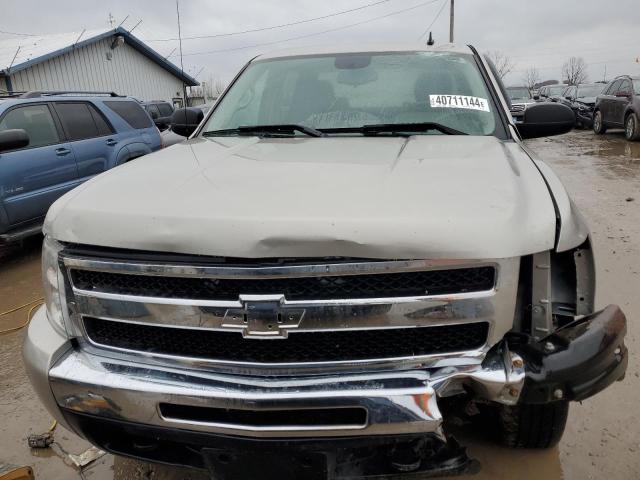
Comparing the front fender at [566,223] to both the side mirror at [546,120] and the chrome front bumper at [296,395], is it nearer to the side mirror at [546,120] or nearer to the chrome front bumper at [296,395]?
the chrome front bumper at [296,395]

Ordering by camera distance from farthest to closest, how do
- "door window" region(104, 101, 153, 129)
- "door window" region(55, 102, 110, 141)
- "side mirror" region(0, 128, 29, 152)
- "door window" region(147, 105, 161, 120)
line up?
"door window" region(147, 105, 161, 120) < "door window" region(104, 101, 153, 129) < "door window" region(55, 102, 110, 141) < "side mirror" region(0, 128, 29, 152)

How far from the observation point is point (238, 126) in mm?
3125

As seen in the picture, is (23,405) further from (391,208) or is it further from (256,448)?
(391,208)

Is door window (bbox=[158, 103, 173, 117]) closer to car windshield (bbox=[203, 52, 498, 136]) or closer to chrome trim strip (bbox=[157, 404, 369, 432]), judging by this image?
car windshield (bbox=[203, 52, 498, 136])

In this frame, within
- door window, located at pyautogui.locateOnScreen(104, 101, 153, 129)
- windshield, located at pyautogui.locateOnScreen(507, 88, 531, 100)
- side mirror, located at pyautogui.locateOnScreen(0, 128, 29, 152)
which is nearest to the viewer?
side mirror, located at pyautogui.locateOnScreen(0, 128, 29, 152)

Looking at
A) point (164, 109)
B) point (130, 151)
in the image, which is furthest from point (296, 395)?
point (164, 109)

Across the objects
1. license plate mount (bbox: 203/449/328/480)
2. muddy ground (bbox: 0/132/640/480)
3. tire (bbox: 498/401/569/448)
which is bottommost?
muddy ground (bbox: 0/132/640/480)

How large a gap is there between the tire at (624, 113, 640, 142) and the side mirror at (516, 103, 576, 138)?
1184 centimetres

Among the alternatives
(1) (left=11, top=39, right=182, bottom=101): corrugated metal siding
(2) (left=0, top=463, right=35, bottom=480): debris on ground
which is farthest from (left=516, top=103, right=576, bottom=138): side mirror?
(1) (left=11, top=39, right=182, bottom=101): corrugated metal siding

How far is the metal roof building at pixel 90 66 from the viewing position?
63.4 feet

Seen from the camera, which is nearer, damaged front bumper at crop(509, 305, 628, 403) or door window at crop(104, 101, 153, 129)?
damaged front bumper at crop(509, 305, 628, 403)

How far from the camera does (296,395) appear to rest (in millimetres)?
1586

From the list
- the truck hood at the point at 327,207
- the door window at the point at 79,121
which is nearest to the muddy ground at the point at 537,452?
the truck hood at the point at 327,207

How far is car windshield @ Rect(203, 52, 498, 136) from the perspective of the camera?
283 centimetres
